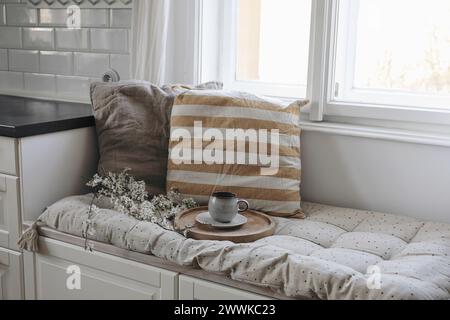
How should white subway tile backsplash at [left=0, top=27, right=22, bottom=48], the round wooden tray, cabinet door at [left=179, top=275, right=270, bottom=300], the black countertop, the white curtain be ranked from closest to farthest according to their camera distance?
cabinet door at [left=179, top=275, right=270, bottom=300] < the round wooden tray < the black countertop < the white curtain < white subway tile backsplash at [left=0, top=27, right=22, bottom=48]

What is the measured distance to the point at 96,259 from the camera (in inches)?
68.0

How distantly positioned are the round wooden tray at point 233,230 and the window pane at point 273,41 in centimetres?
72

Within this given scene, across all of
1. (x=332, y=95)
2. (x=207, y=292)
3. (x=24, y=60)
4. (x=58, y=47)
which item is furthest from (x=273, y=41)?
(x=24, y=60)

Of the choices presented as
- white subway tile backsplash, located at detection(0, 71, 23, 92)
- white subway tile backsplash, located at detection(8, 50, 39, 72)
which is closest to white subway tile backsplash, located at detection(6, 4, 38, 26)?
white subway tile backsplash, located at detection(8, 50, 39, 72)

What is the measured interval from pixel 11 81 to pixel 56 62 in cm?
36

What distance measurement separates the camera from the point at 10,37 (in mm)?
2844

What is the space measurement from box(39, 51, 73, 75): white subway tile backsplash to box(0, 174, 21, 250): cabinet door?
2.93 feet

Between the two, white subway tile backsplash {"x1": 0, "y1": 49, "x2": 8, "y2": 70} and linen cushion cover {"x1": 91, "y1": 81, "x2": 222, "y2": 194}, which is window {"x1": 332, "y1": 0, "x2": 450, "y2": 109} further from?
white subway tile backsplash {"x1": 0, "y1": 49, "x2": 8, "y2": 70}

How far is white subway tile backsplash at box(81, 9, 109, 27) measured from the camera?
2.49m

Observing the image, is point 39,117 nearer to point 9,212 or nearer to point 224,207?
point 9,212

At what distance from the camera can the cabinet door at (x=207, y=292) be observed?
147cm

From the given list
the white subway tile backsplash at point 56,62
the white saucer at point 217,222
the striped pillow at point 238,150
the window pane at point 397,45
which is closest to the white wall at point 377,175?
the striped pillow at point 238,150
